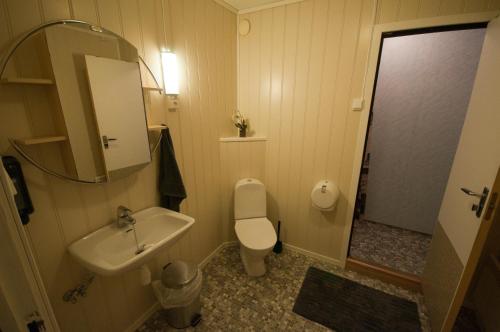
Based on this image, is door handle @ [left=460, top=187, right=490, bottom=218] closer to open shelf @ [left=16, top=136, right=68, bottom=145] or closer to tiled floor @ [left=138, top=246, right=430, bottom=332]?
tiled floor @ [left=138, top=246, right=430, bottom=332]

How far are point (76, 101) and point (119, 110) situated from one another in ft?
0.68

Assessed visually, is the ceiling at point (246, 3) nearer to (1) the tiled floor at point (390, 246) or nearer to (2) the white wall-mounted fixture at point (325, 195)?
(2) the white wall-mounted fixture at point (325, 195)

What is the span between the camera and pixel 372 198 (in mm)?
2877

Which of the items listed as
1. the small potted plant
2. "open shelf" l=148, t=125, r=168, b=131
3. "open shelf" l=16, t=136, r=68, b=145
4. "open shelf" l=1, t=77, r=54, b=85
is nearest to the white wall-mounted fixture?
the small potted plant

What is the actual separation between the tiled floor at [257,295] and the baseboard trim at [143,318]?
3cm

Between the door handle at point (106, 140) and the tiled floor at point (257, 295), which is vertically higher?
the door handle at point (106, 140)

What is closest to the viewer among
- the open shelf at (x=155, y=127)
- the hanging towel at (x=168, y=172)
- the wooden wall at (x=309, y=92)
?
the open shelf at (x=155, y=127)

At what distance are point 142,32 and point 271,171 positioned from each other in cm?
163

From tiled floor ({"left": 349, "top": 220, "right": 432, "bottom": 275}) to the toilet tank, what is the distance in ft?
3.60

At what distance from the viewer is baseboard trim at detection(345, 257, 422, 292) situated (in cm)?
192

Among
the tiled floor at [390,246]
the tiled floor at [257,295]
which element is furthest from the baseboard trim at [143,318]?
the tiled floor at [390,246]

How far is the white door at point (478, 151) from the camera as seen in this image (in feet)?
3.83

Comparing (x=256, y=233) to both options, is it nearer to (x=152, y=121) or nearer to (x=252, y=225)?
(x=252, y=225)

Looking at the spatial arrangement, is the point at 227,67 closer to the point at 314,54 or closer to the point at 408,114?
the point at 314,54
